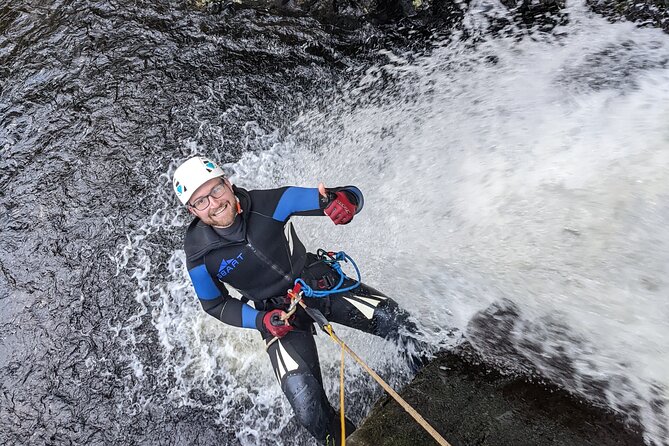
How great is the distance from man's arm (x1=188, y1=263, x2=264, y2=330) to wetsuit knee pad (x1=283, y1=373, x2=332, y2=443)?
1.81 ft

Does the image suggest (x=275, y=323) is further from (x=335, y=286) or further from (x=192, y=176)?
(x=192, y=176)

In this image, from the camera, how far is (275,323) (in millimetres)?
3957

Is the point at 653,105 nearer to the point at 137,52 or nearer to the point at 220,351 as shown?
the point at 220,351

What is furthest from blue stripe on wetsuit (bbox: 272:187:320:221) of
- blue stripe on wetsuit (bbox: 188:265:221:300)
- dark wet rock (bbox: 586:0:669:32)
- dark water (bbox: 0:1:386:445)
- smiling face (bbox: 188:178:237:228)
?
dark wet rock (bbox: 586:0:669:32)

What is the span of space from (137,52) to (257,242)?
4.77 meters

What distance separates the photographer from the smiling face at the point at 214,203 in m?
3.77

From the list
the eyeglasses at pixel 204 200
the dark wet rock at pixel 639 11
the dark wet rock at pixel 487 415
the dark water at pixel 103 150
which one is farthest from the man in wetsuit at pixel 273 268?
the dark wet rock at pixel 639 11

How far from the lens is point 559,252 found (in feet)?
14.2

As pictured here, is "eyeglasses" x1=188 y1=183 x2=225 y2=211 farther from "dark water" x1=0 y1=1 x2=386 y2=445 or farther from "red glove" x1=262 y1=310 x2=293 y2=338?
"dark water" x1=0 y1=1 x2=386 y2=445

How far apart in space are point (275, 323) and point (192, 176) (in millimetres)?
1316

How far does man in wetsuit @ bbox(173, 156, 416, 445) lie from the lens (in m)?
3.82

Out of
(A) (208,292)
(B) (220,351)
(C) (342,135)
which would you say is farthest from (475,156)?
(B) (220,351)

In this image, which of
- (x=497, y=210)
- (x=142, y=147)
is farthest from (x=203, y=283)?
(x=142, y=147)

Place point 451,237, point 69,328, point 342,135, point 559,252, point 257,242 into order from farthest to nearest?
point 342,135, point 69,328, point 451,237, point 559,252, point 257,242
